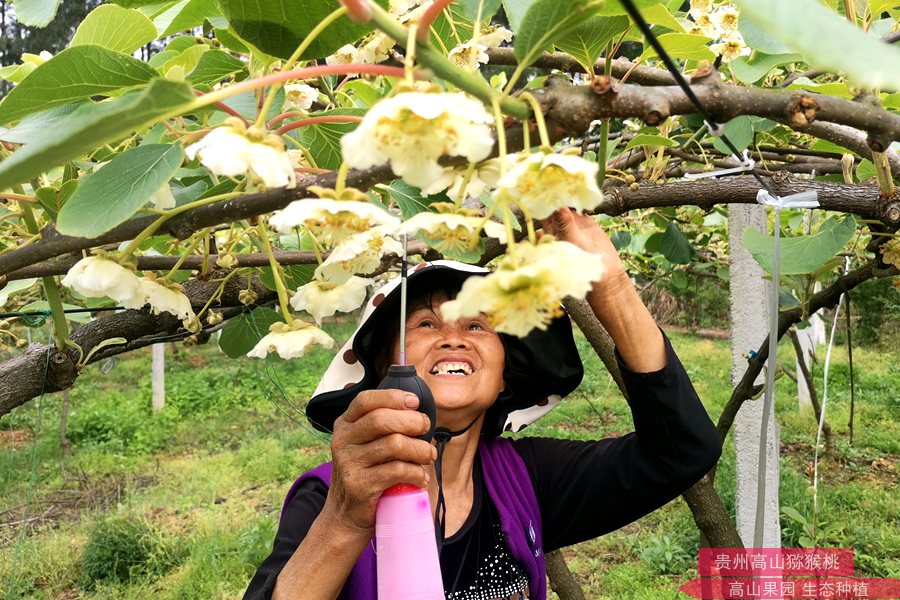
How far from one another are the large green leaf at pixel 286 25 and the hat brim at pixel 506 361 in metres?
0.75

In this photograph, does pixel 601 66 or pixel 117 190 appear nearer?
pixel 117 190

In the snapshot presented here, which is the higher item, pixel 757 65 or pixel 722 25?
pixel 722 25

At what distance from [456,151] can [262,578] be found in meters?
1.07

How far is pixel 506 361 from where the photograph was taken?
63.9 inches

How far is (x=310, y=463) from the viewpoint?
19.3ft

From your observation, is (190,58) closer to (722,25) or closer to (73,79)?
(73,79)

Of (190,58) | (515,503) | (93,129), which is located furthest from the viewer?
(515,503)

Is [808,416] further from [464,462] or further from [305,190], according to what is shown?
[305,190]

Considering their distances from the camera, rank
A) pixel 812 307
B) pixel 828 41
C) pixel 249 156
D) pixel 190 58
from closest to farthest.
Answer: pixel 828 41 → pixel 249 156 → pixel 190 58 → pixel 812 307

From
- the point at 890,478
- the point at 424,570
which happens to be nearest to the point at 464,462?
the point at 424,570

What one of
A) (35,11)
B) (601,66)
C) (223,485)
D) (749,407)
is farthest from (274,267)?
(223,485)

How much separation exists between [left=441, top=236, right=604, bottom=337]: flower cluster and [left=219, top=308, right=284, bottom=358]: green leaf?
47.5 inches

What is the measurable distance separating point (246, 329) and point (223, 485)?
436 cm

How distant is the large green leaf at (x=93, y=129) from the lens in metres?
0.42
